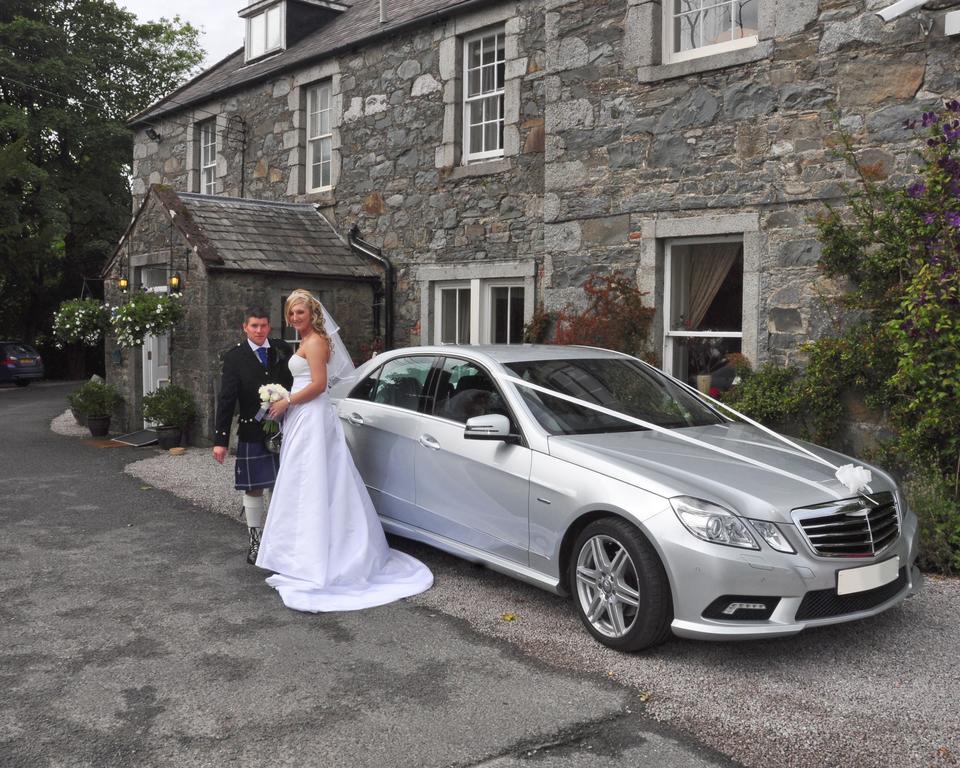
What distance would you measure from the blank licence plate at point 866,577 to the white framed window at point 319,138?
1204cm

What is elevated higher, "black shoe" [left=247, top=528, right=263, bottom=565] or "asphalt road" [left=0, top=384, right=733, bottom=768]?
"black shoe" [left=247, top=528, right=263, bottom=565]

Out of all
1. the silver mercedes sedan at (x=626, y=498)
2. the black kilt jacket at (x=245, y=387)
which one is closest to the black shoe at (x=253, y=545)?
the black kilt jacket at (x=245, y=387)

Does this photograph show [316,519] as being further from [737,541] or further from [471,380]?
[737,541]

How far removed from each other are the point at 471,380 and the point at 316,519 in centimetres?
139

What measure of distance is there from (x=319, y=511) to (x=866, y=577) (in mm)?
3380

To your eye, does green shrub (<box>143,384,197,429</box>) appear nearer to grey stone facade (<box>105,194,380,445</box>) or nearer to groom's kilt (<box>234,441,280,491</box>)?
grey stone facade (<box>105,194,380,445</box>)

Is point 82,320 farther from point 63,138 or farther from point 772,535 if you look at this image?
point 63,138

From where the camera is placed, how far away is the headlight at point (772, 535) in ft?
15.2

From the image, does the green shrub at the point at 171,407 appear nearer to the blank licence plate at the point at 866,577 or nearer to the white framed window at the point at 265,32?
the white framed window at the point at 265,32

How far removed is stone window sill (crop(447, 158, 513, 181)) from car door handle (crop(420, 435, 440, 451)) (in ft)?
21.5

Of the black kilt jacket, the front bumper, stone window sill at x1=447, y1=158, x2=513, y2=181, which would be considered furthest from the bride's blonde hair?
stone window sill at x1=447, y1=158, x2=513, y2=181

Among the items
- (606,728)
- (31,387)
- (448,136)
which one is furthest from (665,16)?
(31,387)

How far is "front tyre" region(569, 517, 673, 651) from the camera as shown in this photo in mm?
4734

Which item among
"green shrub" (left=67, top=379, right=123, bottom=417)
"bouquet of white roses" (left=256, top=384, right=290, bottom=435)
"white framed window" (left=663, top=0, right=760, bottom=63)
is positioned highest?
"white framed window" (left=663, top=0, right=760, bottom=63)
